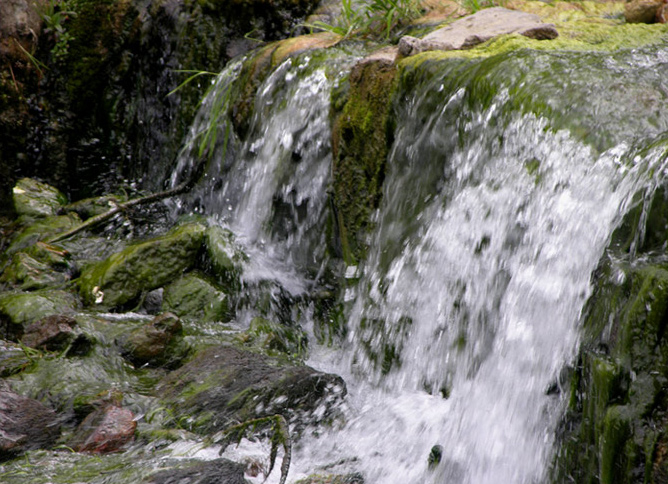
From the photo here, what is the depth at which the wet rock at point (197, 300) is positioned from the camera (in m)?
4.08

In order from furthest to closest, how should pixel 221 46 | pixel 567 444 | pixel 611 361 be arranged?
pixel 221 46, pixel 567 444, pixel 611 361

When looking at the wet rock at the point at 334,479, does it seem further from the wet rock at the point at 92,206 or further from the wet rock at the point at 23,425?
the wet rock at the point at 92,206

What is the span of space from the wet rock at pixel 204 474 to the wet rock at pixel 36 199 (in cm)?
445

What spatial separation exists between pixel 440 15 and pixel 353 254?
2073mm

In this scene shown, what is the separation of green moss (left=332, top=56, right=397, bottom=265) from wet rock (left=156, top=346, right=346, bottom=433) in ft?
3.68

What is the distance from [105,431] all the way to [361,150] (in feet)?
7.33

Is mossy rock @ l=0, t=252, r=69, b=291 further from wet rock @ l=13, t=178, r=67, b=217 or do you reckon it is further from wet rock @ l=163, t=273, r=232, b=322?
wet rock @ l=13, t=178, r=67, b=217

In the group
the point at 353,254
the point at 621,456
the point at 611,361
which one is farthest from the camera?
the point at 353,254

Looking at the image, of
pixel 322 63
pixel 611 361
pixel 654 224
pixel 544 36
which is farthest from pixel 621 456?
pixel 322 63

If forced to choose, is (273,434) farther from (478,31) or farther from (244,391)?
(478,31)

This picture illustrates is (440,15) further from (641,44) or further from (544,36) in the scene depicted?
(641,44)

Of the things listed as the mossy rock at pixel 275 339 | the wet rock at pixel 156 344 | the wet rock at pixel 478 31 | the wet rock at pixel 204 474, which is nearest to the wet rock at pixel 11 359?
the wet rock at pixel 156 344

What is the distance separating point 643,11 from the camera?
4059mm

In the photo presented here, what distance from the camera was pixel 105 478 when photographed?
228 cm
